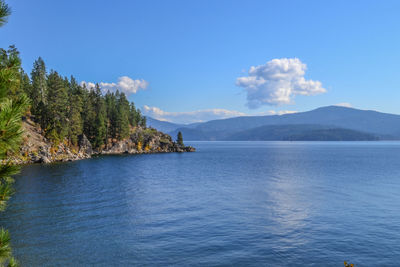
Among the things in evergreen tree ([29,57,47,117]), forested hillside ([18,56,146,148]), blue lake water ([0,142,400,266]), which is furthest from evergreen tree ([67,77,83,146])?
blue lake water ([0,142,400,266])

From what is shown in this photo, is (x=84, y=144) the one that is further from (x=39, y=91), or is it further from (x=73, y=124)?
(x=39, y=91)

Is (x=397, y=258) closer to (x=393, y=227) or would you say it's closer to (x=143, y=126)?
(x=393, y=227)

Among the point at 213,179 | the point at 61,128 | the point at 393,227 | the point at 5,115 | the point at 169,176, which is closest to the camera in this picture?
the point at 5,115

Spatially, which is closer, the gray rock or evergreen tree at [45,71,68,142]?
evergreen tree at [45,71,68,142]

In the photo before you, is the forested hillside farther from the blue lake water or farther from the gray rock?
the blue lake water

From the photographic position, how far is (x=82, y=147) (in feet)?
406

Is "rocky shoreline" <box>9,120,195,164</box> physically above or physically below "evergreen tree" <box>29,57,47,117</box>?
below

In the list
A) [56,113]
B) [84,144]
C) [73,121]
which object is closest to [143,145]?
[84,144]

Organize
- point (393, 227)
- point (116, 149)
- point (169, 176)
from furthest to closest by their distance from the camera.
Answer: point (116, 149) → point (169, 176) → point (393, 227)

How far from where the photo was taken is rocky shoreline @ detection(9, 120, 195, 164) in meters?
93.5

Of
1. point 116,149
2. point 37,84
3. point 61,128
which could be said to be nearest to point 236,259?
point 61,128

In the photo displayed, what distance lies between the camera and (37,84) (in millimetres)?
110875

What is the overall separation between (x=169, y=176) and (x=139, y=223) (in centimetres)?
4076

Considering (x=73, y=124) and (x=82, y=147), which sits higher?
(x=73, y=124)
